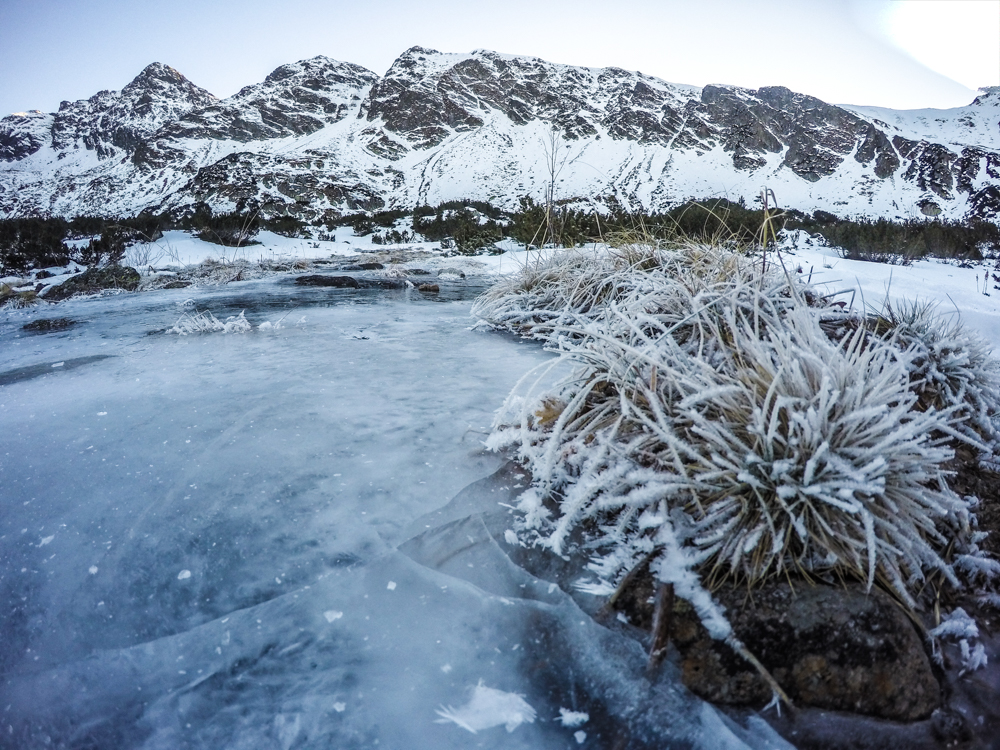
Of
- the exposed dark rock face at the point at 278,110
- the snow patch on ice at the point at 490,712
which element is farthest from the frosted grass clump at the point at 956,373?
the exposed dark rock face at the point at 278,110

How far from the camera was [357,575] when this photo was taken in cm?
122

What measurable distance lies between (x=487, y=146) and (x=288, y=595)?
210ft

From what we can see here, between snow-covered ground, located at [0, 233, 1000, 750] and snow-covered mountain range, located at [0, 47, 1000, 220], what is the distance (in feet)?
121

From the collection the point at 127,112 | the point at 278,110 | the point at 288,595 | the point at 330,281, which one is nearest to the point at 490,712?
the point at 288,595

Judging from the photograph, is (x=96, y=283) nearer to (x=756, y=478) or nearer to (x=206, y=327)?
(x=206, y=327)

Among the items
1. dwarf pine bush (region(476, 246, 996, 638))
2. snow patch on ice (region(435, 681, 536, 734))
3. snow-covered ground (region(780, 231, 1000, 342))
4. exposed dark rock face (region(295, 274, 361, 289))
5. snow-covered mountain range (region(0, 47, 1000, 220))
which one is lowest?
snow patch on ice (region(435, 681, 536, 734))

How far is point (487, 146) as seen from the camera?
58.4 meters

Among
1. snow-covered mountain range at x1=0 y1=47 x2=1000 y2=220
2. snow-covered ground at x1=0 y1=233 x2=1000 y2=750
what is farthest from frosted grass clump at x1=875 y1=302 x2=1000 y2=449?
snow-covered mountain range at x1=0 y1=47 x2=1000 y2=220

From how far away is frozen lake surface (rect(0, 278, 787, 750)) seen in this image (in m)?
0.90

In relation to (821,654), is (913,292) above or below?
above

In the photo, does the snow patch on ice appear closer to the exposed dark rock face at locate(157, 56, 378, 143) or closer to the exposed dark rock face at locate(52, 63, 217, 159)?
the exposed dark rock face at locate(157, 56, 378, 143)

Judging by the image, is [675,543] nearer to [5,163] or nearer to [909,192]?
[909,192]

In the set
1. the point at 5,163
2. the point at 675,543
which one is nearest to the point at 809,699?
the point at 675,543

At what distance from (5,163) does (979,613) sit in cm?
13273
